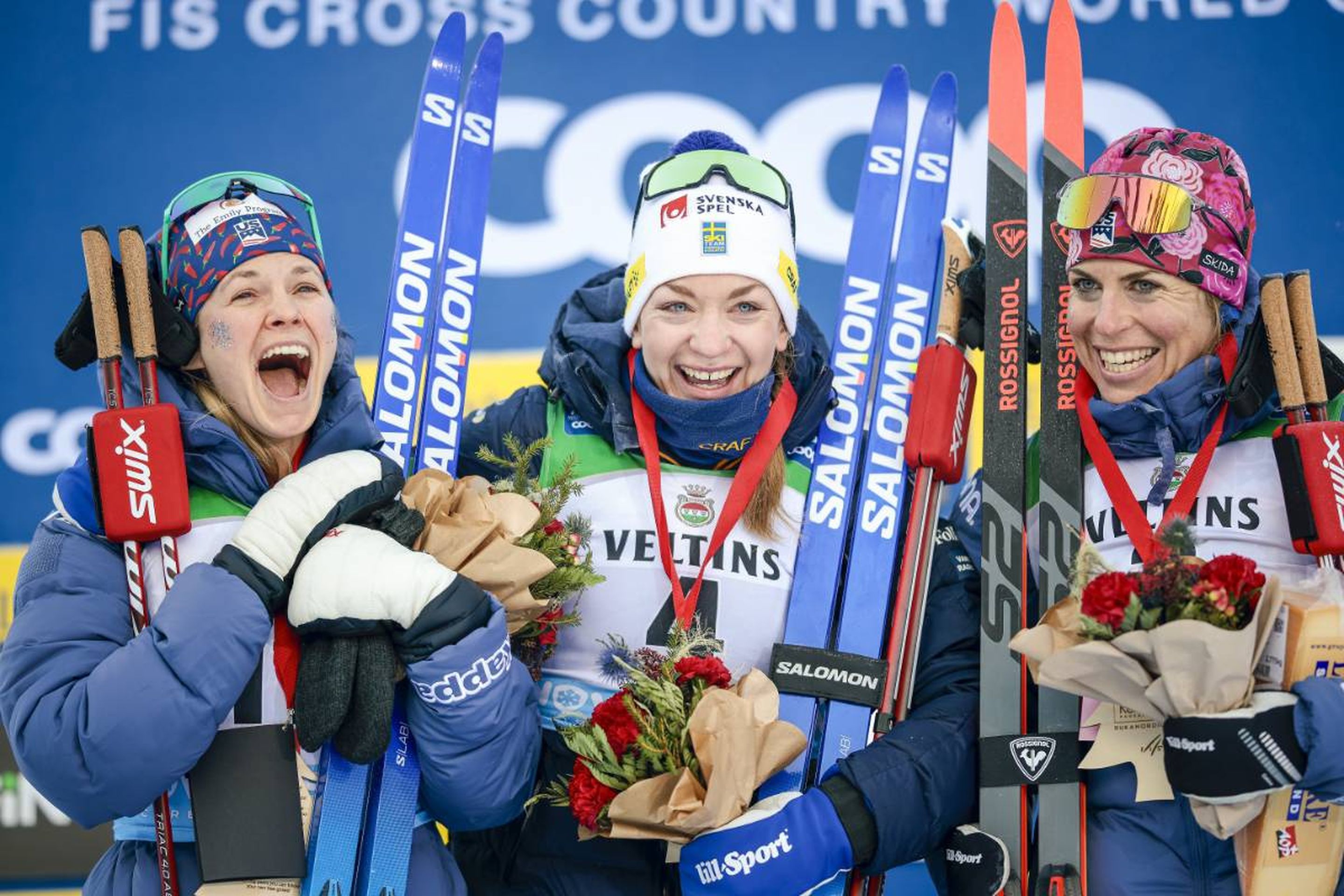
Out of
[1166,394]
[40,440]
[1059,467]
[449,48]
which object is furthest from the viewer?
[40,440]

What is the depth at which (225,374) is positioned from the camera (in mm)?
2484

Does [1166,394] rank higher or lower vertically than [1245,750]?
A: higher

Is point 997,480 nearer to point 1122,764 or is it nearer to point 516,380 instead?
point 1122,764

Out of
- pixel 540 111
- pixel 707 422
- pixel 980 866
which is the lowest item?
pixel 980 866

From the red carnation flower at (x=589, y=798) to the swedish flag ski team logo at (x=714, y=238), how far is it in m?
1.03

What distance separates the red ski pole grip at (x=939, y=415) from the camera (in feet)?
9.34

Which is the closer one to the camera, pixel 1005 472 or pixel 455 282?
pixel 1005 472

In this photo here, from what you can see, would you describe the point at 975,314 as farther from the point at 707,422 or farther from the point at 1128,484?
the point at 707,422

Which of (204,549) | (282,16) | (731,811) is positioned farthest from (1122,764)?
(282,16)

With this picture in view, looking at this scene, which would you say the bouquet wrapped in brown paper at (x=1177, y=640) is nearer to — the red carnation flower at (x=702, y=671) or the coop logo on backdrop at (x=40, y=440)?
the red carnation flower at (x=702, y=671)

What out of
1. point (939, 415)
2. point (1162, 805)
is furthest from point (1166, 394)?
point (1162, 805)

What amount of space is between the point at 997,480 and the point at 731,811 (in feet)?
2.81

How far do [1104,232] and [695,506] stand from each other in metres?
0.94

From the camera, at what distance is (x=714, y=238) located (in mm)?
2838
